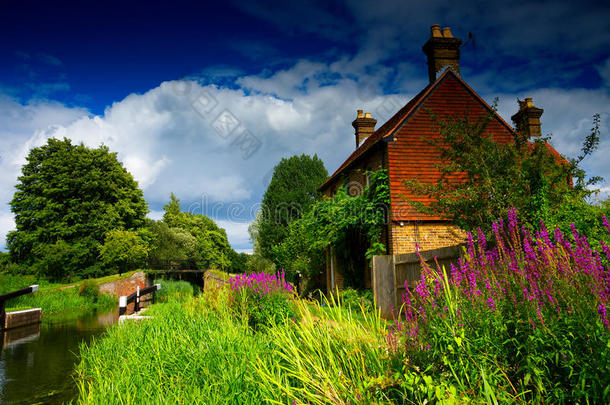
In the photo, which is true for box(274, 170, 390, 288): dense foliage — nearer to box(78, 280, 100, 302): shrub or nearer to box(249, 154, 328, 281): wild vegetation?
box(78, 280, 100, 302): shrub

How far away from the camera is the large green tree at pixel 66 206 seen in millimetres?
32188

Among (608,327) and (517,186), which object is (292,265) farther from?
(608,327)

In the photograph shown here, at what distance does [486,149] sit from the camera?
31.3ft

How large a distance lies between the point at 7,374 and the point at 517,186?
12.3m

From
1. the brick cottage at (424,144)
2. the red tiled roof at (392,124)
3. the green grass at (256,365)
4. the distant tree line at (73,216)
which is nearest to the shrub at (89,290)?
the distant tree line at (73,216)

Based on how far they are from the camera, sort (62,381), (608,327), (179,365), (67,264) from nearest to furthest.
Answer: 1. (608,327)
2. (179,365)
3. (62,381)
4. (67,264)

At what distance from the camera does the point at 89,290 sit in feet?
81.1

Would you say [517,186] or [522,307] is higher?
[517,186]

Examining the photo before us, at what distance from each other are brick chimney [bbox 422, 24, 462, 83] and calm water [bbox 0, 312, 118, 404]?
1638 cm

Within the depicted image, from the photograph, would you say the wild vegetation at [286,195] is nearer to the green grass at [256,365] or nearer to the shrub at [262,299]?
the shrub at [262,299]

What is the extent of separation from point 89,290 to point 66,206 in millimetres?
13280

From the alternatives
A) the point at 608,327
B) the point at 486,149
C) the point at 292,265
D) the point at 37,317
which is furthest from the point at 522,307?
the point at 292,265

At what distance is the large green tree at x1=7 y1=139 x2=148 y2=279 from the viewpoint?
3219 cm

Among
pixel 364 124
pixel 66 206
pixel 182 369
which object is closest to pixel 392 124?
pixel 364 124
